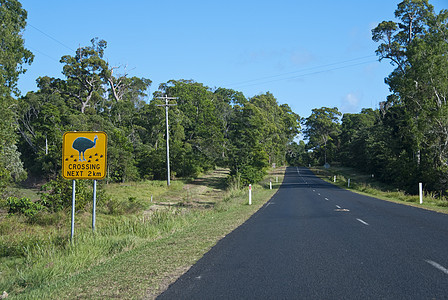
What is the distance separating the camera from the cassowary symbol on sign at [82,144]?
1066cm

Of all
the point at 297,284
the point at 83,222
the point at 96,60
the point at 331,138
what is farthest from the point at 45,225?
the point at 331,138

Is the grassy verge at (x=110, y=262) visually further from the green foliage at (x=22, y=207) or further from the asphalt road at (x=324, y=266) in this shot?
the green foliage at (x=22, y=207)

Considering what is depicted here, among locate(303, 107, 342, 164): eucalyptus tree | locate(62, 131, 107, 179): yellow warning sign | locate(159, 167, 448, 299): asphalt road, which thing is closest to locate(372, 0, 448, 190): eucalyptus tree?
locate(159, 167, 448, 299): asphalt road

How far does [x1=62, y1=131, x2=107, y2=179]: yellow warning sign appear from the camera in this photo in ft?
34.8

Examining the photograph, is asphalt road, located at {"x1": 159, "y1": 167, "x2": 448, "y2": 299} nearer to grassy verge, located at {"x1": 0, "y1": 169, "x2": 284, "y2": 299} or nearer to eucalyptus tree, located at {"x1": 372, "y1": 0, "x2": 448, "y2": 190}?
grassy verge, located at {"x1": 0, "y1": 169, "x2": 284, "y2": 299}

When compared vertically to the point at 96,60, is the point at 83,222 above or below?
below

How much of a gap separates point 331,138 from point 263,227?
104m

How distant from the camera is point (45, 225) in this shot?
19812 millimetres

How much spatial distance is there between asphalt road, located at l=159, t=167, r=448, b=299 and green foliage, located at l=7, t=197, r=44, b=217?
13.1m

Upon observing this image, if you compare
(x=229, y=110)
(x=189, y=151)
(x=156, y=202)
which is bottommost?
(x=156, y=202)

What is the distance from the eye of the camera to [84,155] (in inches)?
421

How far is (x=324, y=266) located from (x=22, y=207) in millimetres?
18056

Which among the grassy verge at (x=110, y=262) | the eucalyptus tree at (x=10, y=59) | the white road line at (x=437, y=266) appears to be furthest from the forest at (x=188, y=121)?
the white road line at (x=437, y=266)

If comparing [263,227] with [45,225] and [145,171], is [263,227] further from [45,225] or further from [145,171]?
[145,171]
